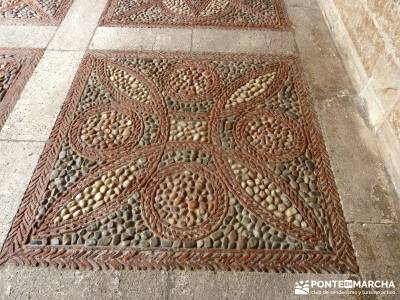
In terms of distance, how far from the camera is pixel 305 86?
3.11 meters

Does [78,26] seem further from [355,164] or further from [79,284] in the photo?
[355,164]

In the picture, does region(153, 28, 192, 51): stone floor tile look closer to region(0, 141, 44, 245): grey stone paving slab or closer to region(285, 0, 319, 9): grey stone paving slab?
region(285, 0, 319, 9): grey stone paving slab

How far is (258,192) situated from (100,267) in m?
1.17

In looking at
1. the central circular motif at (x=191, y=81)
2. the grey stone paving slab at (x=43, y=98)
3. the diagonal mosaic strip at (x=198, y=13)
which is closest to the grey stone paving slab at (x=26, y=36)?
the grey stone paving slab at (x=43, y=98)

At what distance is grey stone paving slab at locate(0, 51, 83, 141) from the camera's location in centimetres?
271

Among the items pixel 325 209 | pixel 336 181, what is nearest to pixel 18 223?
pixel 325 209

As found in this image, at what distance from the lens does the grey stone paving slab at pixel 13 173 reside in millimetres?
2254

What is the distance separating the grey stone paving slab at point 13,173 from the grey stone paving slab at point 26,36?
1.34 metres


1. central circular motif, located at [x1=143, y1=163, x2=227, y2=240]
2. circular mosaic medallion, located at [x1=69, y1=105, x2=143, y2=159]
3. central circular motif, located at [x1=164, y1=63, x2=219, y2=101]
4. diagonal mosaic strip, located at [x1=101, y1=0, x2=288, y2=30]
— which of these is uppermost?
diagonal mosaic strip, located at [x1=101, y1=0, x2=288, y2=30]

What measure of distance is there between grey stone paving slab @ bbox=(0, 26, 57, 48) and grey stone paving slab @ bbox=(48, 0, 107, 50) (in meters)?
0.09

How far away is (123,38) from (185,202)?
6.91 feet

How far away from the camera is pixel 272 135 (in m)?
2.71

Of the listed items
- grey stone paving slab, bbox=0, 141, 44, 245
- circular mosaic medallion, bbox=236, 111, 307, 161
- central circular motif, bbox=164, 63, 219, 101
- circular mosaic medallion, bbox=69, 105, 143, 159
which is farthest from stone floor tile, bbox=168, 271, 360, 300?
central circular motif, bbox=164, 63, 219, 101

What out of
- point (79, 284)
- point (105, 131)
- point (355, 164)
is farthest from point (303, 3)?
point (79, 284)
